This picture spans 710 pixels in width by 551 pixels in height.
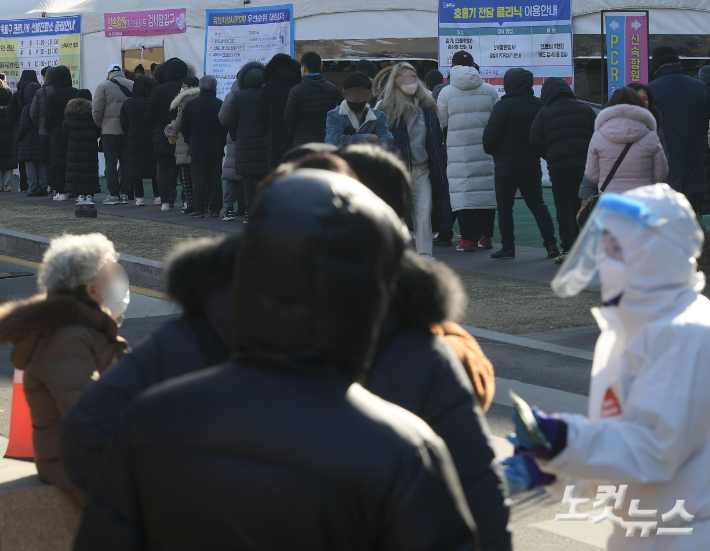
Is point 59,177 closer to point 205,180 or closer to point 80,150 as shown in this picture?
point 80,150

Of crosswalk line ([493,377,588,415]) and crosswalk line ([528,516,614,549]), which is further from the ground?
crosswalk line ([493,377,588,415])

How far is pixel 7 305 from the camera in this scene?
335cm

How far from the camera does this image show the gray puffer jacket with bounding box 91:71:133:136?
1455 cm

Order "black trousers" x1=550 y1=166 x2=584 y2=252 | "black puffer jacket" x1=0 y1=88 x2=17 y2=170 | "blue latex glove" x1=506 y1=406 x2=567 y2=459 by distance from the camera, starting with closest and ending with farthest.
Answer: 1. "blue latex glove" x1=506 y1=406 x2=567 y2=459
2. "black trousers" x1=550 y1=166 x2=584 y2=252
3. "black puffer jacket" x1=0 y1=88 x2=17 y2=170

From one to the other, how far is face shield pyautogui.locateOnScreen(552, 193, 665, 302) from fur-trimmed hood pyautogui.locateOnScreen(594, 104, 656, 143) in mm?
6068

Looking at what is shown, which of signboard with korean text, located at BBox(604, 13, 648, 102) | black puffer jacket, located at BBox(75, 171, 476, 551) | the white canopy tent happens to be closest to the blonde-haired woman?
signboard with korean text, located at BBox(604, 13, 648, 102)

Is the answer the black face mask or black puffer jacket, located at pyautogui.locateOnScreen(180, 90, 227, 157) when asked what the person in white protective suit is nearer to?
the black face mask

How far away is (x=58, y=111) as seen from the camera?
50.3 ft

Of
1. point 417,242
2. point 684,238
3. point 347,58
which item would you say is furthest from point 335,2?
point 684,238

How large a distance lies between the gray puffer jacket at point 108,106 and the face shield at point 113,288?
11593 mm

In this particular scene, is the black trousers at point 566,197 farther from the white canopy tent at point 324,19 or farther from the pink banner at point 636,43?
the white canopy tent at point 324,19

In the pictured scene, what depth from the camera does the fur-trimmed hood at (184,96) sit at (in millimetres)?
13375

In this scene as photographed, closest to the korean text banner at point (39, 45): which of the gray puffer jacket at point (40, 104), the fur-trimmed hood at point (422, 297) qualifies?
the gray puffer jacket at point (40, 104)

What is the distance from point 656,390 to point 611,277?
28 centimetres
